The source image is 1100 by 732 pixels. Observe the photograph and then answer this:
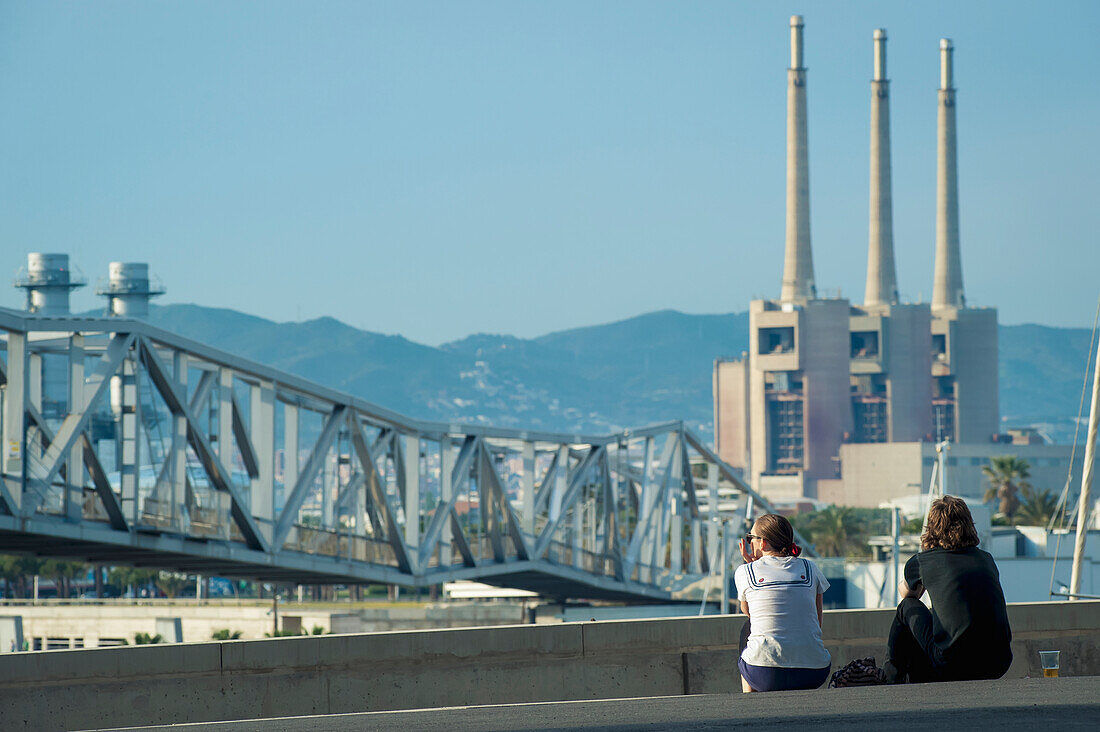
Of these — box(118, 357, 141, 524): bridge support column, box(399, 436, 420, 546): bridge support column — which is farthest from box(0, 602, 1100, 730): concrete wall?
box(399, 436, 420, 546): bridge support column

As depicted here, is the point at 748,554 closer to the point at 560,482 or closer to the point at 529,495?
the point at 529,495

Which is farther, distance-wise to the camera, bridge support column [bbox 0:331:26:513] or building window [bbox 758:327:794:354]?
building window [bbox 758:327:794:354]

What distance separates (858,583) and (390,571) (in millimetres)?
40906

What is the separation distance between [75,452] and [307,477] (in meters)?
5.75

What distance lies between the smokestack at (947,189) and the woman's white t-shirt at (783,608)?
610ft

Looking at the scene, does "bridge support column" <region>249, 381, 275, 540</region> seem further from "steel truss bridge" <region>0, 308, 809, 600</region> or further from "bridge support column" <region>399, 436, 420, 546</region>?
"bridge support column" <region>399, 436, 420, 546</region>

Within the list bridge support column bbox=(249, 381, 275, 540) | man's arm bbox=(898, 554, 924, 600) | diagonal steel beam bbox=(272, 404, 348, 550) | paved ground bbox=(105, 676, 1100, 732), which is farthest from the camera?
bridge support column bbox=(249, 381, 275, 540)

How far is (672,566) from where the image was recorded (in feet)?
198

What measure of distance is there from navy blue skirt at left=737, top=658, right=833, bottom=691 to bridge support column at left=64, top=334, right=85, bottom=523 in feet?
71.2

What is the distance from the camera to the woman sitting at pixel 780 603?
8750 millimetres

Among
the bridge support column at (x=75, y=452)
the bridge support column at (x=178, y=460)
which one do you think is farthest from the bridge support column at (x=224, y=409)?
the bridge support column at (x=75, y=452)

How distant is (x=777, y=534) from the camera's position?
8766 mm

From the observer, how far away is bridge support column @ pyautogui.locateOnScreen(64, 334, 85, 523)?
28547 mm

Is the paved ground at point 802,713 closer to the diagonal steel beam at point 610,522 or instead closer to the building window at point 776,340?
the diagonal steel beam at point 610,522
